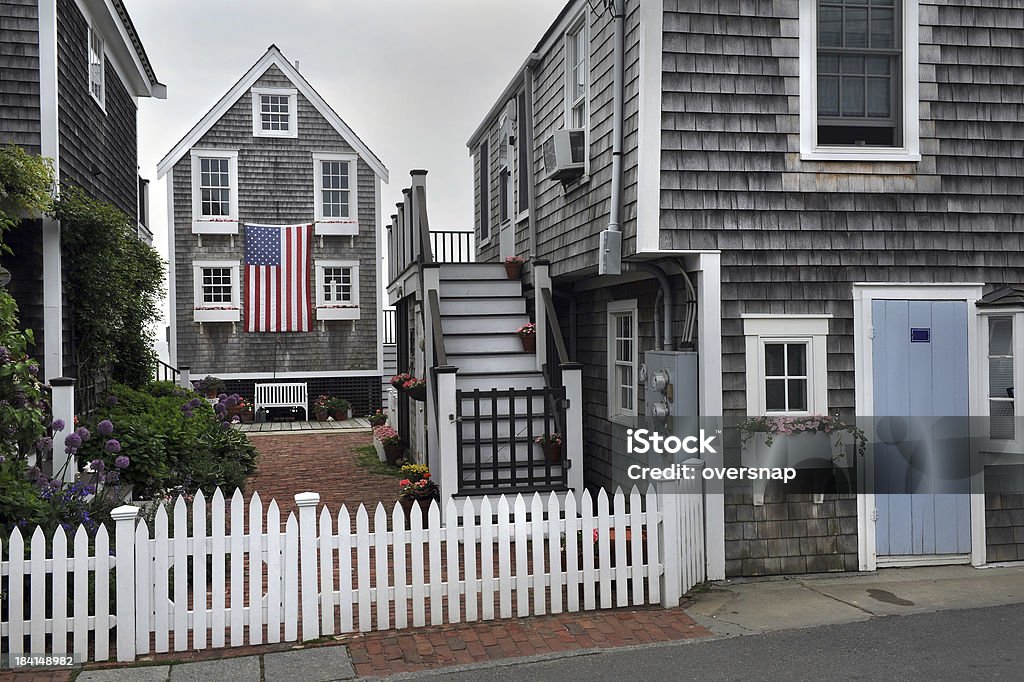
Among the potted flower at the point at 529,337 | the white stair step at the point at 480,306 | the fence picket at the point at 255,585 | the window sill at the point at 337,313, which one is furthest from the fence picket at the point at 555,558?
the window sill at the point at 337,313

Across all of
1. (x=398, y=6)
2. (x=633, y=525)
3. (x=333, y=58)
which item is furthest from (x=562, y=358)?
(x=333, y=58)

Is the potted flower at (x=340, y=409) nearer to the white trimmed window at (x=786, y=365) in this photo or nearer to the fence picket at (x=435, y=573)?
the white trimmed window at (x=786, y=365)

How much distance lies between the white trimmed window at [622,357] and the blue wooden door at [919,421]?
250 cm

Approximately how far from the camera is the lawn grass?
13188 millimetres

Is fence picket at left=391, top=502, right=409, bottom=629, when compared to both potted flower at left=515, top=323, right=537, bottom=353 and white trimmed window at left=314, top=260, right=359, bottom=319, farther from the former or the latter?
white trimmed window at left=314, top=260, right=359, bottom=319

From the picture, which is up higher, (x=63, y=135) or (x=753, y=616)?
(x=63, y=135)

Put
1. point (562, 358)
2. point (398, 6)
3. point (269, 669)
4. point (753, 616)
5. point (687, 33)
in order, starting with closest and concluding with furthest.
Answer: point (269, 669) < point (753, 616) < point (687, 33) < point (562, 358) < point (398, 6)

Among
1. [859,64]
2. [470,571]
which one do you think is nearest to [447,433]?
[470,571]

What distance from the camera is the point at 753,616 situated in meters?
6.43

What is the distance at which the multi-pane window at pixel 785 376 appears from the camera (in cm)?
761

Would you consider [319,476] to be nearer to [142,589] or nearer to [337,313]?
[142,589]

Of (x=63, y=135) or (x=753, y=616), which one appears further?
(x=63, y=135)

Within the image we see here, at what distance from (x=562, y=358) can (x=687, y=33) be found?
3.34m

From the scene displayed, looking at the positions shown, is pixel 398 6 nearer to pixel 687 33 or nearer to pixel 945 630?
pixel 687 33
